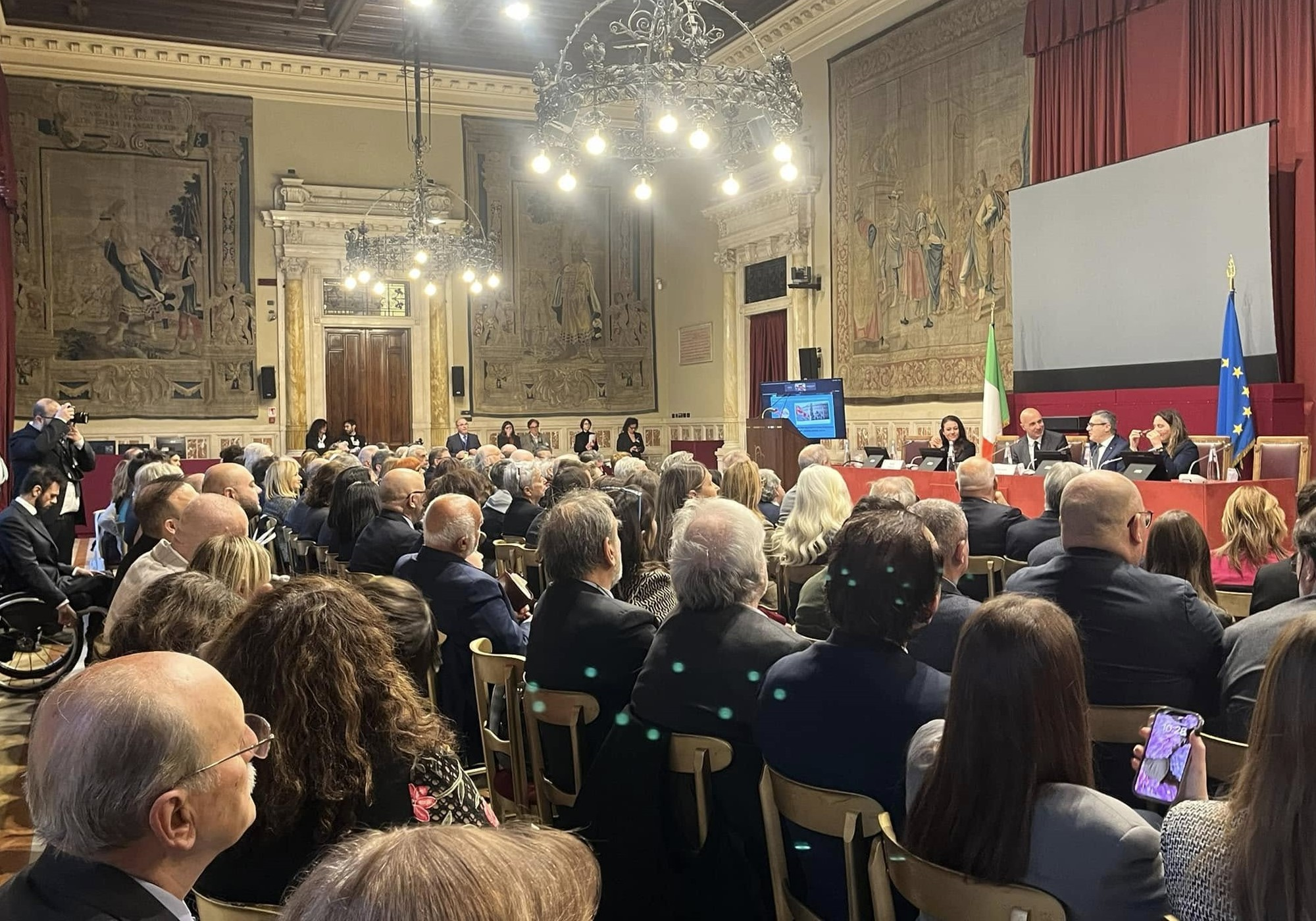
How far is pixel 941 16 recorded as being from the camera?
12406 millimetres

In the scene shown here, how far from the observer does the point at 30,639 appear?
5918mm

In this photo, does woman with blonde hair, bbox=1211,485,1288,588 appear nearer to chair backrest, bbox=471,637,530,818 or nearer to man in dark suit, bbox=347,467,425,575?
chair backrest, bbox=471,637,530,818

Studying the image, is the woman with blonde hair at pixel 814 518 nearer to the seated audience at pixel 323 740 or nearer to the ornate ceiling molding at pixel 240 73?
the seated audience at pixel 323 740

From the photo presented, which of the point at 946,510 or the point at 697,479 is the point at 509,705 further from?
the point at 697,479

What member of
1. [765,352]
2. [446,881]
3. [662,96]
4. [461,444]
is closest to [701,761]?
[446,881]

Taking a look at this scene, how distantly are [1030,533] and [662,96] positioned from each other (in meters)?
4.01

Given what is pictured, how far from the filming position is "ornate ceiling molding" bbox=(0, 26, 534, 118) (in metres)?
15.0

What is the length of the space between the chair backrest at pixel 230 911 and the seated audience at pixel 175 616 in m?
0.83

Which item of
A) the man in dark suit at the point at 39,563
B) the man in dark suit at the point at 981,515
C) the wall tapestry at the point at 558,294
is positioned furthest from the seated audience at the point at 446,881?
Answer: the wall tapestry at the point at 558,294

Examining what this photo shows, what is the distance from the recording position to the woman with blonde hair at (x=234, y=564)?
311cm

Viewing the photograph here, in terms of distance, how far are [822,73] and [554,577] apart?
42.1ft

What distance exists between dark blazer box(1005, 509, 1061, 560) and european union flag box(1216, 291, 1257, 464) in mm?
4208

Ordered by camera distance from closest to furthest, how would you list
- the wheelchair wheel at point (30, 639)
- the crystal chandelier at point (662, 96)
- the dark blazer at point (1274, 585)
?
the dark blazer at point (1274, 585) → the wheelchair wheel at point (30, 639) → the crystal chandelier at point (662, 96)

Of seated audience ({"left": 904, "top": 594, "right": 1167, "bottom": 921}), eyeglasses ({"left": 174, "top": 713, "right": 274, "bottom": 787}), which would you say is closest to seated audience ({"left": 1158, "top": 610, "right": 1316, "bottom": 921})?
seated audience ({"left": 904, "top": 594, "right": 1167, "bottom": 921})
